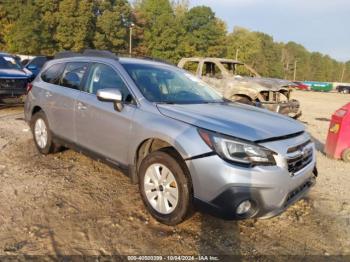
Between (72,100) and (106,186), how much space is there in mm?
1306

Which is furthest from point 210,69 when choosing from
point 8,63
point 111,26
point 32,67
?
point 111,26

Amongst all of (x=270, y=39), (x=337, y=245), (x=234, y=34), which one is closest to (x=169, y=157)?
(x=337, y=245)

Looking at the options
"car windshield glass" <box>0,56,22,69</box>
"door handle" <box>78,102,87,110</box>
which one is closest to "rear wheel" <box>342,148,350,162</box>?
"door handle" <box>78,102,87,110</box>

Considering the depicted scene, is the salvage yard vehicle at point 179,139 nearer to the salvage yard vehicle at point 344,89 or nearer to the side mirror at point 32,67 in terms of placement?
the side mirror at point 32,67

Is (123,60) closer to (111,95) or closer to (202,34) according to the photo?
(111,95)

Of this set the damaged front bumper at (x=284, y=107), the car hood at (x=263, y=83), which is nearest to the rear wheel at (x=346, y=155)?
the damaged front bumper at (x=284, y=107)

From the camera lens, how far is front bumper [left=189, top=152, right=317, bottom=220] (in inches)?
127

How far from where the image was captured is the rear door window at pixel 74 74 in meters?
5.05

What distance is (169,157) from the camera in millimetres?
3576

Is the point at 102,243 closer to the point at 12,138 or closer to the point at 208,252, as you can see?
the point at 208,252

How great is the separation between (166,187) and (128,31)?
6236cm

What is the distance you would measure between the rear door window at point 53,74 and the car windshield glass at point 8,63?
646 centimetres

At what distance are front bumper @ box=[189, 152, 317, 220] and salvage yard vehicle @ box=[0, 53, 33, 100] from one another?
903cm

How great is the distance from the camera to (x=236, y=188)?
3.22 meters
